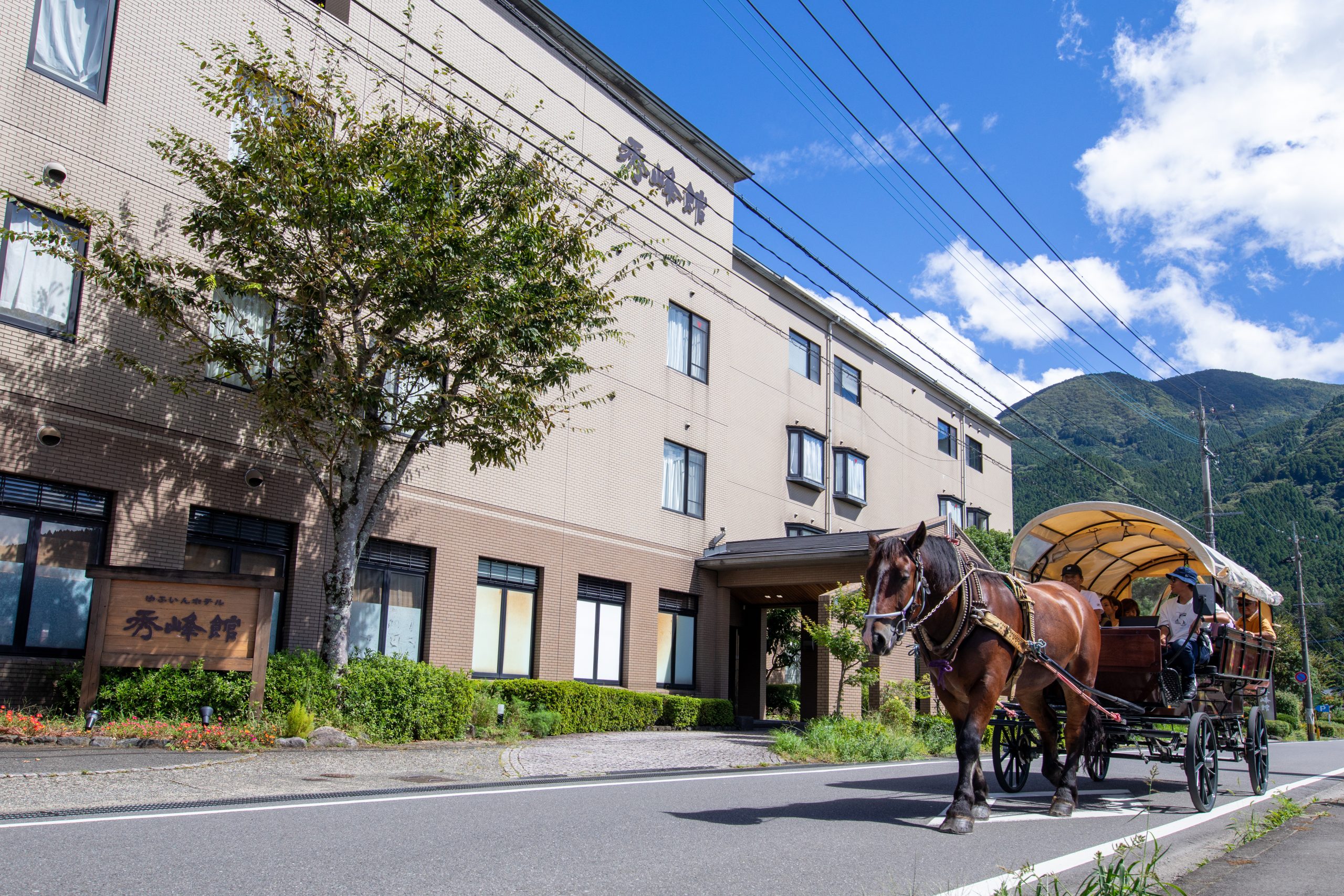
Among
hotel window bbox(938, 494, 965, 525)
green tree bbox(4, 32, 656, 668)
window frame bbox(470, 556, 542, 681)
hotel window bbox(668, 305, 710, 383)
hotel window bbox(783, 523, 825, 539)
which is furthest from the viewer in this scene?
hotel window bbox(938, 494, 965, 525)

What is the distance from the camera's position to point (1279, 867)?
274 inches

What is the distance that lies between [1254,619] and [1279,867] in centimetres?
700

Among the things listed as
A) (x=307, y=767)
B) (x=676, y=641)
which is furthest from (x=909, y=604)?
(x=676, y=641)

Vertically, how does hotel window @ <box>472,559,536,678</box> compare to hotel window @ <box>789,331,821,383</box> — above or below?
below

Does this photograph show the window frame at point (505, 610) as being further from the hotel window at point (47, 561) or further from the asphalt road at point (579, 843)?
the asphalt road at point (579, 843)

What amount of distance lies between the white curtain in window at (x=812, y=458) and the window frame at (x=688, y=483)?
5.24 m

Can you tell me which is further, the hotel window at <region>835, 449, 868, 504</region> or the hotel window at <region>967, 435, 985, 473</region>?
the hotel window at <region>967, 435, 985, 473</region>

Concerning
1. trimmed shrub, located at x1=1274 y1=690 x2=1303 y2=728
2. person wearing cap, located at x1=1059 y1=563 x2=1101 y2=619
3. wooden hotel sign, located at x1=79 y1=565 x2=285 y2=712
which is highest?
person wearing cap, located at x1=1059 y1=563 x2=1101 y2=619

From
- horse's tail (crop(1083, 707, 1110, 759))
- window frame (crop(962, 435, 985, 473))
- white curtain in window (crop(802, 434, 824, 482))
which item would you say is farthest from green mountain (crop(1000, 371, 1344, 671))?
horse's tail (crop(1083, 707, 1110, 759))

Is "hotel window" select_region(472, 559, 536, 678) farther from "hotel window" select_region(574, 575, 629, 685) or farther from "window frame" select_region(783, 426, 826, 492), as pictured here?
"window frame" select_region(783, 426, 826, 492)

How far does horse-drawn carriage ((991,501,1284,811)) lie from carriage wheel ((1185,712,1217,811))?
15mm

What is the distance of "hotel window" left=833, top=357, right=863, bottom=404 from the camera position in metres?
36.1

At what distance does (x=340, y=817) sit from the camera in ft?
25.3

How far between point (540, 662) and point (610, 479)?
15.3 ft
